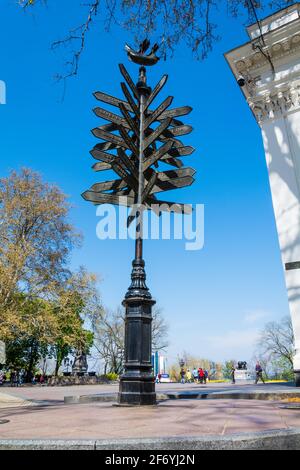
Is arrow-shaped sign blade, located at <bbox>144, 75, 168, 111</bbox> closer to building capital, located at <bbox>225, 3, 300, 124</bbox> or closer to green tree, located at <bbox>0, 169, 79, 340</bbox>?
building capital, located at <bbox>225, 3, 300, 124</bbox>

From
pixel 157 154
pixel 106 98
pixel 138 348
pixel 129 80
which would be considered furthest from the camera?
pixel 129 80

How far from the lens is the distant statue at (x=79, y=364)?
33.7 meters

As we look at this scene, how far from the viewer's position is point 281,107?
13.7 metres

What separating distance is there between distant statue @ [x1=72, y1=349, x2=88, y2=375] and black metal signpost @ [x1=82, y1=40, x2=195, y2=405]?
30.3 m

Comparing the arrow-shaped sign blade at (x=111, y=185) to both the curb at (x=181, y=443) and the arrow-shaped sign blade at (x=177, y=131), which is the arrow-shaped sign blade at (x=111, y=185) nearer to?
the arrow-shaped sign blade at (x=177, y=131)

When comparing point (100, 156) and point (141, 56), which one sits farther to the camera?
point (141, 56)

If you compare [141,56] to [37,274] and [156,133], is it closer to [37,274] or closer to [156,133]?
[156,133]

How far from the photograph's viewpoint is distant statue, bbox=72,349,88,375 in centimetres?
3373

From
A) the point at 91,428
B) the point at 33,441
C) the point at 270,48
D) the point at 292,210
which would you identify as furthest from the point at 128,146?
the point at 270,48

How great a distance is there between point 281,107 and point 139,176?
982cm

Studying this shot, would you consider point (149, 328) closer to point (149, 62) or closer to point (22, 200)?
point (149, 62)

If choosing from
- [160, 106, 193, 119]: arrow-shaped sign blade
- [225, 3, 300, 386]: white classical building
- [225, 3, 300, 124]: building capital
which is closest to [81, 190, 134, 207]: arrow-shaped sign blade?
→ [160, 106, 193, 119]: arrow-shaped sign blade

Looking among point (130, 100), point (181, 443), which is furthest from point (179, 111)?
point (181, 443)
